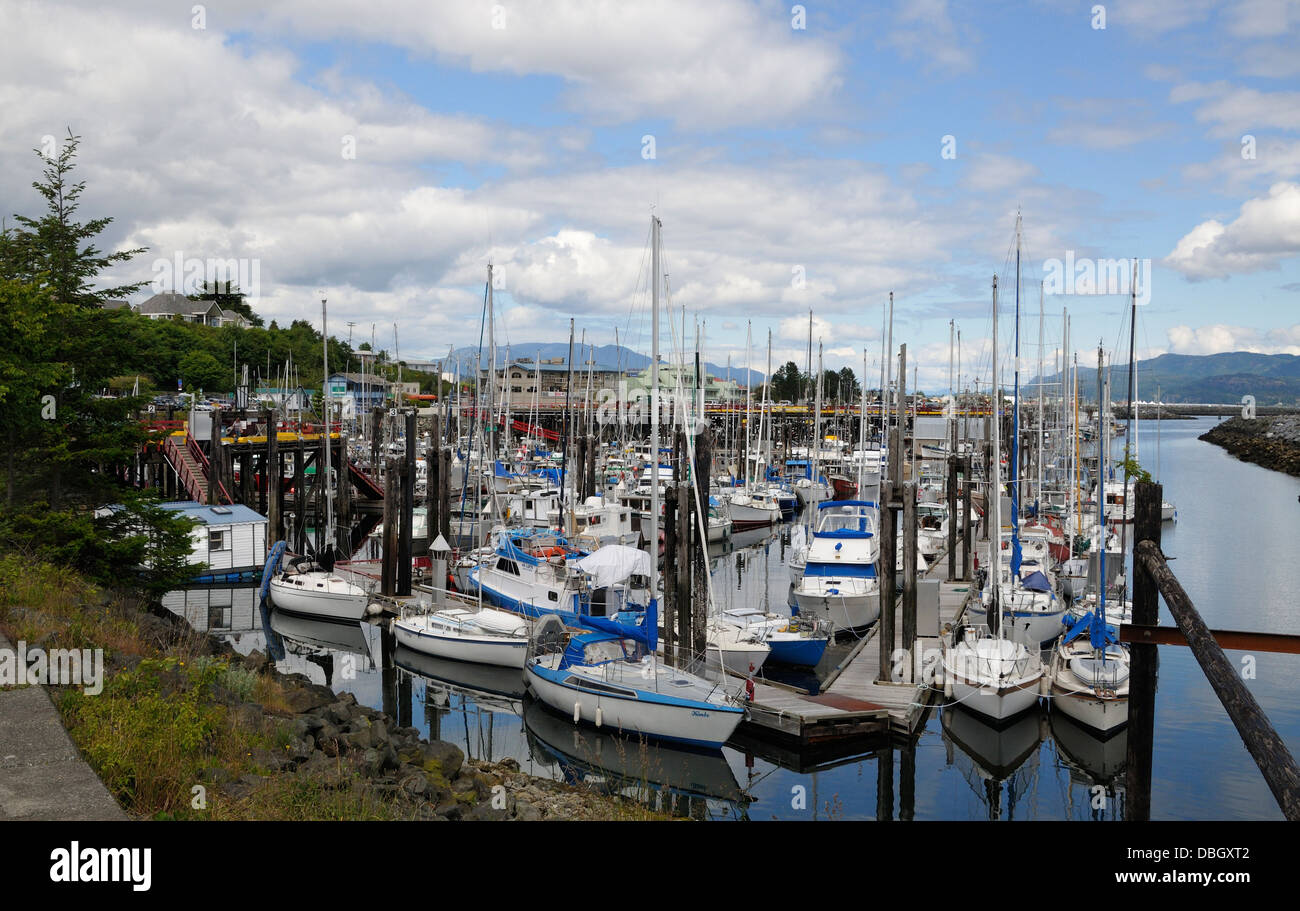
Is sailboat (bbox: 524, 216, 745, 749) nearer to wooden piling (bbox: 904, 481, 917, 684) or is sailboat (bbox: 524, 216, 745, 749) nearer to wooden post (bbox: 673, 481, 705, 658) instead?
wooden post (bbox: 673, 481, 705, 658)

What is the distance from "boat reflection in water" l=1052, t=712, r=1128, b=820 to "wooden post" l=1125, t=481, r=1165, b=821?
448 inches

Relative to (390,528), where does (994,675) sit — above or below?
below

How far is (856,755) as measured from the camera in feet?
65.6

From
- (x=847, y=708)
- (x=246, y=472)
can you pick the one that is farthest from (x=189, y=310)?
(x=847, y=708)

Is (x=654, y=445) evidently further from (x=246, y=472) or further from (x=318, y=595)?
(x=246, y=472)

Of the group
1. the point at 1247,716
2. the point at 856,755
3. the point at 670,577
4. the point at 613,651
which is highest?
the point at 1247,716

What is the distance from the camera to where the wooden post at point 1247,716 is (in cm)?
447

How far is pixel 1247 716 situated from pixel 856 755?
1596 centimetres

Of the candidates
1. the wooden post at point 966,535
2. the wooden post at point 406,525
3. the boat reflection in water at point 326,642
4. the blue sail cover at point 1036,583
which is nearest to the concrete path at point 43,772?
the boat reflection in water at point 326,642

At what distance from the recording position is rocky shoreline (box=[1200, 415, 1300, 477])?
104m

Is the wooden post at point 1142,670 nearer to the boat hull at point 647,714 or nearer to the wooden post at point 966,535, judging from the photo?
the boat hull at point 647,714

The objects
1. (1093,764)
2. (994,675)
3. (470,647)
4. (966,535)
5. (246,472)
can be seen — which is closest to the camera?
(1093,764)

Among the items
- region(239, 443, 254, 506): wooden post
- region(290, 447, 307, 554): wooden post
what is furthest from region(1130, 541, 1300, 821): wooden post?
region(239, 443, 254, 506): wooden post
